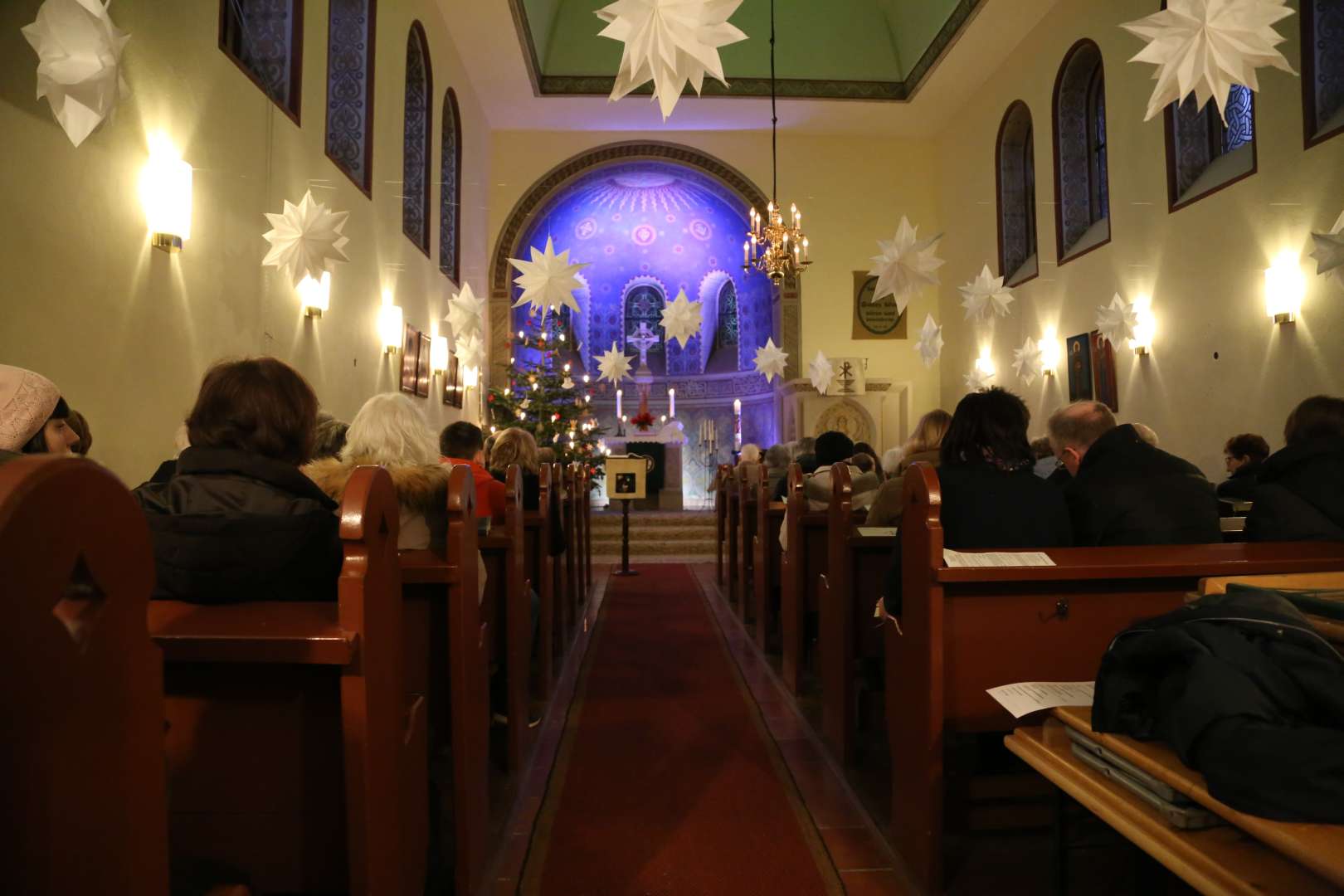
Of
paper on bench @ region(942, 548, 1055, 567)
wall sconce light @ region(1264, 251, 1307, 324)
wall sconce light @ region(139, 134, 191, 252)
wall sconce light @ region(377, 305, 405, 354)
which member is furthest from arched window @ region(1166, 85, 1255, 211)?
wall sconce light @ region(139, 134, 191, 252)

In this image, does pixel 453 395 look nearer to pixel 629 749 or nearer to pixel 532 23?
pixel 532 23

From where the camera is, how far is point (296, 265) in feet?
16.1

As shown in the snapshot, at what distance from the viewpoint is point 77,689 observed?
67cm

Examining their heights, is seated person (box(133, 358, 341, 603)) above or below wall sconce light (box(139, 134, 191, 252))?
below

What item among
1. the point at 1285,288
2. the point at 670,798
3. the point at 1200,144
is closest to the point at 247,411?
the point at 670,798

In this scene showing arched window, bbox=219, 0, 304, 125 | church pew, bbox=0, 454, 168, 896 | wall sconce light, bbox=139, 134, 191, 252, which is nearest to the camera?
church pew, bbox=0, 454, 168, 896

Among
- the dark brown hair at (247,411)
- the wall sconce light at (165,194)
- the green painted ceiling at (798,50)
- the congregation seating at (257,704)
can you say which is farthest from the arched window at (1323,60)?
the wall sconce light at (165,194)

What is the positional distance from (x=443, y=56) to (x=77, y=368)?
7.30 m

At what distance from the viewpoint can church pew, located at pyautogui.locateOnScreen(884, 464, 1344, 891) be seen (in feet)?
6.57

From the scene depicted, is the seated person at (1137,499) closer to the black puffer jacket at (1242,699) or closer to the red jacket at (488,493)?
the black puffer jacket at (1242,699)

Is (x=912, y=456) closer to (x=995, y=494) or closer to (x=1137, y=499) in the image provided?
(x=1137, y=499)

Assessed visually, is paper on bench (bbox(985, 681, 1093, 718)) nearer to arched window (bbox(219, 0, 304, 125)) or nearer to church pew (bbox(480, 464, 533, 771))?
church pew (bbox(480, 464, 533, 771))

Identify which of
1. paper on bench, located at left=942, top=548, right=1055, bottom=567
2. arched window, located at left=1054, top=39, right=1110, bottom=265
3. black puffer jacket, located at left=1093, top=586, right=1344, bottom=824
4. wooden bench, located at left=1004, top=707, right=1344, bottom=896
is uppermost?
arched window, located at left=1054, top=39, right=1110, bottom=265

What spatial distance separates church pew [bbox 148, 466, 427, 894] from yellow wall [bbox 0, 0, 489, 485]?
7.44 ft
